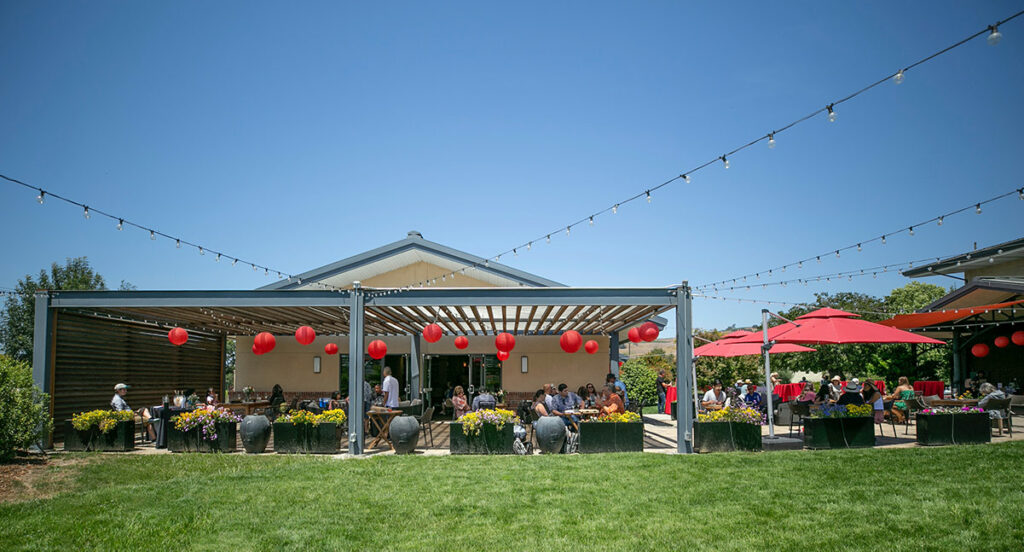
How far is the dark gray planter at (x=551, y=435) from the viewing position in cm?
999

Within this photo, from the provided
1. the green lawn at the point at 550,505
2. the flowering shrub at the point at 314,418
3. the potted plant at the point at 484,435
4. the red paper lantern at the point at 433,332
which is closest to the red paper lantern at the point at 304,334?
the flowering shrub at the point at 314,418

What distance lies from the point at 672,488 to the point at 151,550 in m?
5.24

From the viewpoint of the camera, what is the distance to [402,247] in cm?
1662

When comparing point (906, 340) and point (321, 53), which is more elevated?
point (321, 53)

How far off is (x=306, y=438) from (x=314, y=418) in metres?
0.37

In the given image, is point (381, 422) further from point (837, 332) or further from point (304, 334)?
point (837, 332)

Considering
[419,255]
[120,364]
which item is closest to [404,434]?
[419,255]

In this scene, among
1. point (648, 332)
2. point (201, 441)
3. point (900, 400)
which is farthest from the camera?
point (900, 400)

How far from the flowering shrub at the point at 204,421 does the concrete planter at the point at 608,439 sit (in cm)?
618

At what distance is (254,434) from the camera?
10.4 metres

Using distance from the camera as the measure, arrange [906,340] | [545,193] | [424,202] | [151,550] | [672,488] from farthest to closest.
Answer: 1. [424,202]
2. [545,193]
3. [906,340]
4. [672,488]
5. [151,550]

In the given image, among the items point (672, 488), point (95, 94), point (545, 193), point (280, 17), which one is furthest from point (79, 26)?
point (672, 488)

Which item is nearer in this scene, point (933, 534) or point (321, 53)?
point (933, 534)

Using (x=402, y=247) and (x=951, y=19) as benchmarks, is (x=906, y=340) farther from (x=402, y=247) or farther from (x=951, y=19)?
(x=402, y=247)
